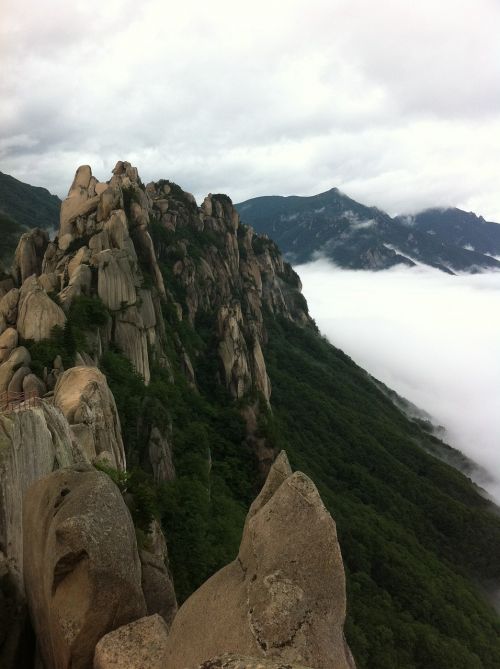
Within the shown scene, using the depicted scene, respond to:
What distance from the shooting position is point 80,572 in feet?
37.1

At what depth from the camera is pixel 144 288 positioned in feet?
170

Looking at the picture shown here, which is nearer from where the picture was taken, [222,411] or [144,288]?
[144,288]

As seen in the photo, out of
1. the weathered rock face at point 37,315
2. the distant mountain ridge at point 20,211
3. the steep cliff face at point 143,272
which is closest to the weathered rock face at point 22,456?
the weathered rock face at point 37,315

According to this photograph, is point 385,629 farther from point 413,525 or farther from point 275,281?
point 275,281

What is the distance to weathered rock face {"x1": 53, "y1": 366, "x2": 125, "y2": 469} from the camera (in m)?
21.9

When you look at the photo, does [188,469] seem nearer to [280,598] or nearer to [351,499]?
[280,598]

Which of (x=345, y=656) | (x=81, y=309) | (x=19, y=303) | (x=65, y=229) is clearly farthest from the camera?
(x=65, y=229)

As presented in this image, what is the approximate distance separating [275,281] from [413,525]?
83841 millimetres

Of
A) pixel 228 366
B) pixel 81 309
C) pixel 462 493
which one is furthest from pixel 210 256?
pixel 462 493

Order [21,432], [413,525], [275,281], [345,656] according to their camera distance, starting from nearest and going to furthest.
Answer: [345,656] → [21,432] → [413,525] → [275,281]

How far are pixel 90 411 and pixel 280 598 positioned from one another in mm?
16715

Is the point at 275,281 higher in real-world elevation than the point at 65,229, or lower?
lower

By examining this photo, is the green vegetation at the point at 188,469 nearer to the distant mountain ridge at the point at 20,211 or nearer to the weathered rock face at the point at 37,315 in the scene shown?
the weathered rock face at the point at 37,315

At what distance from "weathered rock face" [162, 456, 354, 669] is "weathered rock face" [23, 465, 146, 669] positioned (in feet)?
7.20
